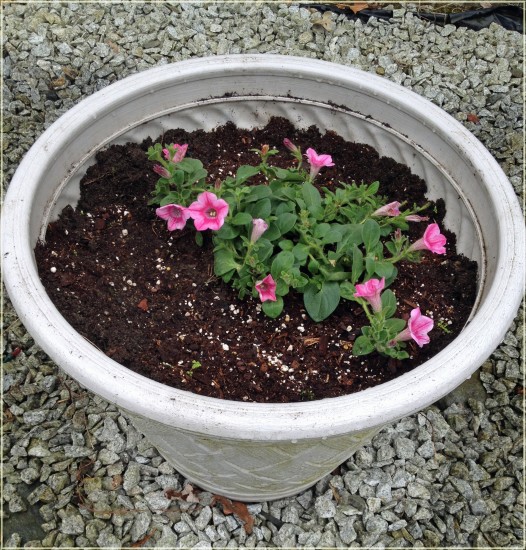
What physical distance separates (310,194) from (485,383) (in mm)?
1091

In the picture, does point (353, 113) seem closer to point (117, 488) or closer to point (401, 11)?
point (117, 488)

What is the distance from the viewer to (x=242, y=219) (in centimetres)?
145

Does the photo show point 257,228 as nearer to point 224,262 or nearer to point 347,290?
point 224,262

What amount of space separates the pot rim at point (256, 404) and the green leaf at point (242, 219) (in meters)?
0.43

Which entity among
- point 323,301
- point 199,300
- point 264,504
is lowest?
point 264,504

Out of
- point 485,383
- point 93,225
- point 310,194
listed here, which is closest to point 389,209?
point 310,194

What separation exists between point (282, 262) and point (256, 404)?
38 cm

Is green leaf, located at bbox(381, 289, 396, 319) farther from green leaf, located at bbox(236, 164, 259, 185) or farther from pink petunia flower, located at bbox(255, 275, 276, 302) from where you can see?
green leaf, located at bbox(236, 164, 259, 185)

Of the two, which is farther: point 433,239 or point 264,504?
point 264,504

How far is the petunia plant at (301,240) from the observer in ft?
4.65

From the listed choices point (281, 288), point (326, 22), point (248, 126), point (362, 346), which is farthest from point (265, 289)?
point (326, 22)

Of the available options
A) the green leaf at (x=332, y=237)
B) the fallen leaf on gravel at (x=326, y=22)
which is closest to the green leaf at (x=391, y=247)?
the green leaf at (x=332, y=237)

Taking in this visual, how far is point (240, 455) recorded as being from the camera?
1400mm

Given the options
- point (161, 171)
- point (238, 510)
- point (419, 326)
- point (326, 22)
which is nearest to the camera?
point (419, 326)
